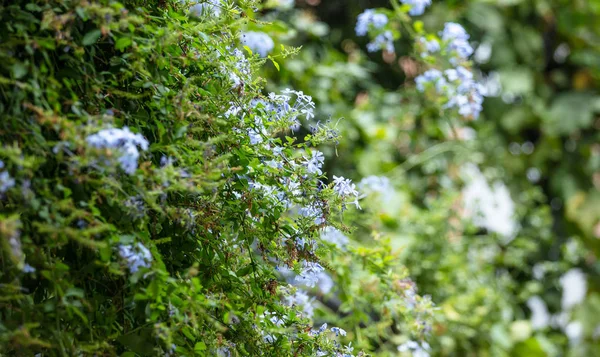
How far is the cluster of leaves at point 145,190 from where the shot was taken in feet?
2.43

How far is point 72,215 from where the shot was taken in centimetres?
73

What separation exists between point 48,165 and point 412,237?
5.42ft

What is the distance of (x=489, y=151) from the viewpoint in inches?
111

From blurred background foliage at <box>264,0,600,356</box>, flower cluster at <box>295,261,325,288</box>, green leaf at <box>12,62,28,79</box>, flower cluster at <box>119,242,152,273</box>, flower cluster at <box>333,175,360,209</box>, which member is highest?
blurred background foliage at <box>264,0,600,356</box>

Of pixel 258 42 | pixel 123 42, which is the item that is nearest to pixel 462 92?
pixel 258 42

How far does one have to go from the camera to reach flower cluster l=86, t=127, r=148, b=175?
0.72 meters

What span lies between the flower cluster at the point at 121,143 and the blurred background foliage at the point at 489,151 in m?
1.08

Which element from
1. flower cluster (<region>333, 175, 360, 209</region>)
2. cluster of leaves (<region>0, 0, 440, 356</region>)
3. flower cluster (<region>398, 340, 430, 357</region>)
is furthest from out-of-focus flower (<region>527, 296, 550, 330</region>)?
flower cluster (<region>333, 175, 360, 209</region>)

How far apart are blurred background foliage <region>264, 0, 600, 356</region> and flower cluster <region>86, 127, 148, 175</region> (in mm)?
1079

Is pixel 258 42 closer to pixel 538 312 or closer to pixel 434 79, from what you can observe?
pixel 434 79

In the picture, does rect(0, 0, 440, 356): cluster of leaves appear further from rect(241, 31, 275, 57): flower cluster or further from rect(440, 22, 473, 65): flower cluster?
rect(440, 22, 473, 65): flower cluster

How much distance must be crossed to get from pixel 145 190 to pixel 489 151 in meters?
2.24

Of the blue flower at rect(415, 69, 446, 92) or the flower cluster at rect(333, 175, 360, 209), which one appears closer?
the flower cluster at rect(333, 175, 360, 209)

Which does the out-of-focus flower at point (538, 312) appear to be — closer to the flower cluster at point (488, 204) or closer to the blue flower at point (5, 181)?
the flower cluster at point (488, 204)
